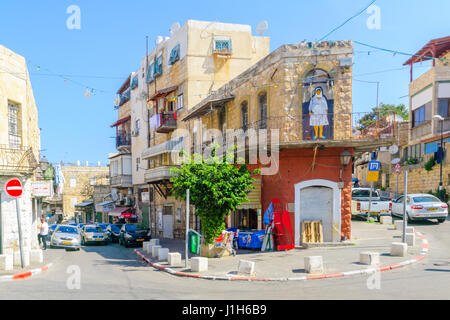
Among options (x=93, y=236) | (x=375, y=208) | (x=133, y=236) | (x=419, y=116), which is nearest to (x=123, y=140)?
(x=93, y=236)

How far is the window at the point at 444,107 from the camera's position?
3197 centimetres

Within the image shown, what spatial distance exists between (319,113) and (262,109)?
3.27 meters

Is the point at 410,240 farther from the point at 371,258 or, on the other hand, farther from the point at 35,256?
the point at 35,256

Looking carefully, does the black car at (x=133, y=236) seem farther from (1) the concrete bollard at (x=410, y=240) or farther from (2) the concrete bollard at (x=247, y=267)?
(1) the concrete bollard at (x=410, y=240)

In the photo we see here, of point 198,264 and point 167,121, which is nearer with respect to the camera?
point 198,264

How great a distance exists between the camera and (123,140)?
43.6 m

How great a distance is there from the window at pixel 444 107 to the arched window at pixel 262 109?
20275mm

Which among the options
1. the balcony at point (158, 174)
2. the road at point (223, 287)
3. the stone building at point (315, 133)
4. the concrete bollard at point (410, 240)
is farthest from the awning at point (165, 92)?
the concrete bollard at point (410, 240)

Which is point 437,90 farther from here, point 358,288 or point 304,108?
point 358,288

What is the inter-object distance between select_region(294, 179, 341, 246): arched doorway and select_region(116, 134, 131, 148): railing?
2940cm

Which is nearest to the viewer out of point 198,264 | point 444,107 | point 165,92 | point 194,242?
point 198,264

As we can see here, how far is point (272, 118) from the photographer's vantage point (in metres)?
17.5
